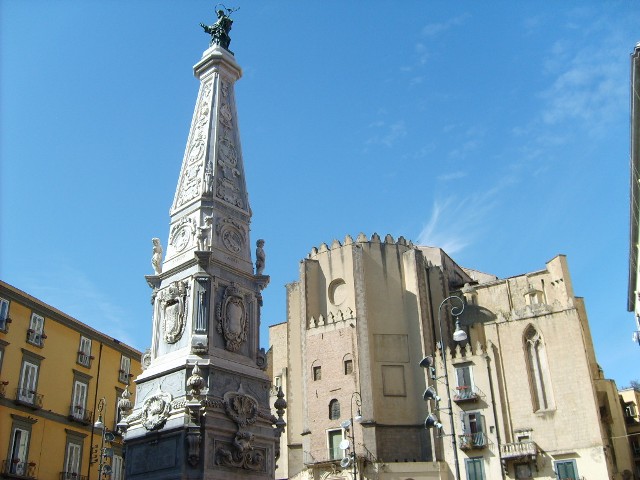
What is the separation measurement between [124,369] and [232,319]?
24463 millimetres

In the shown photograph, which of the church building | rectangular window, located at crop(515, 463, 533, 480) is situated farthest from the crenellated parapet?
rectangular window, located at crop(515, 463, 533, 480)

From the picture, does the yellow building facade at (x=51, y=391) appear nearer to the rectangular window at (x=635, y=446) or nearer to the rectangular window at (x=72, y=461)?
the rectangular window at (x=72, y=461)

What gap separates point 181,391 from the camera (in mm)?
13523

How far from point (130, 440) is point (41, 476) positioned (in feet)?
61.6

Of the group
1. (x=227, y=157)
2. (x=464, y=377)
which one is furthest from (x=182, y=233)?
(x=464, y=377)

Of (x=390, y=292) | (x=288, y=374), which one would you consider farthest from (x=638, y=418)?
(x=288, y=374)

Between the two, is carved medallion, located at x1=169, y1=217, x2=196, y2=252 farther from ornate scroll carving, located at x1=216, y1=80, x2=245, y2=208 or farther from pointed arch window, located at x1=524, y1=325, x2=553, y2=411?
pointed arch window, located at x1=524, y1=325, x2=553, y2=411

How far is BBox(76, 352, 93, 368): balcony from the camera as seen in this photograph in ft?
111

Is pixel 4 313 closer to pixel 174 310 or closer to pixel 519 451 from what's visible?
pixel 174 310

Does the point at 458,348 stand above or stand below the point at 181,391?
above

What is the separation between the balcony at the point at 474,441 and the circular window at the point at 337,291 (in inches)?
492

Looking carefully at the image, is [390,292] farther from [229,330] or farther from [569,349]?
[229,330]

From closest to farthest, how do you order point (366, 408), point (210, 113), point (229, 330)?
point (229, 330)
point (210, 113)
point (366, 408)

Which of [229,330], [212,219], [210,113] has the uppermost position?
[210,113]
